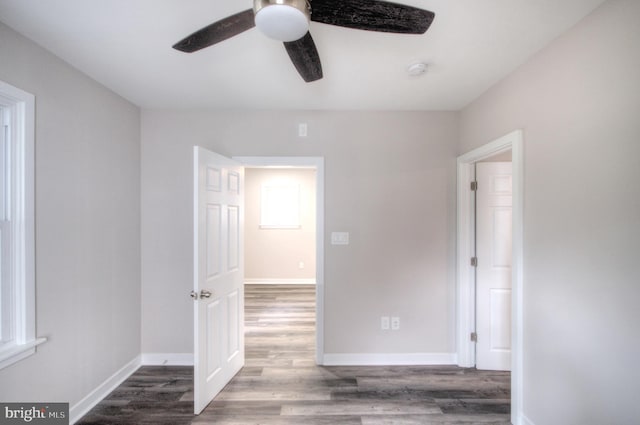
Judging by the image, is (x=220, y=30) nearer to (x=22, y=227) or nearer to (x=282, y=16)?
(x=282, y=16)

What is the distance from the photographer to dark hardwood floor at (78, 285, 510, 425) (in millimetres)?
1860

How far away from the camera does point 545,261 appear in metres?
1.60

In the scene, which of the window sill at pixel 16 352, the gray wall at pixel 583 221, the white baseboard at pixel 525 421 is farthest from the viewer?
the white baseboard at pixel 525 421

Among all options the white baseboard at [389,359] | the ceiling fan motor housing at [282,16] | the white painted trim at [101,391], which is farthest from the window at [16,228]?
the white baseboard at [389,359]

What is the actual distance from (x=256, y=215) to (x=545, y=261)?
4.78 m

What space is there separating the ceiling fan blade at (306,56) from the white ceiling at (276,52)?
0.23 metres

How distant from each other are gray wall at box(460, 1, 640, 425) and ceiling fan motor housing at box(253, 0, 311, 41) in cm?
146

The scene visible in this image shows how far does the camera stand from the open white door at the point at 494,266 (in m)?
2.44

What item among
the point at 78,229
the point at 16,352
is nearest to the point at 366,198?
the point at 78,229

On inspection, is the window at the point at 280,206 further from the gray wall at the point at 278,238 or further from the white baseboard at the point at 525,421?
the white baseboard at the point at 525,421

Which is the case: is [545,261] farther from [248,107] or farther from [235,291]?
[248,107]

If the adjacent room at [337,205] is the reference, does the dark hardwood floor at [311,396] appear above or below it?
below

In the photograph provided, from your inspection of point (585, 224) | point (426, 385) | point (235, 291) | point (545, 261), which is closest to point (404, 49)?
point (585, 224)

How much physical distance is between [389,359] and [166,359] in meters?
2.17
